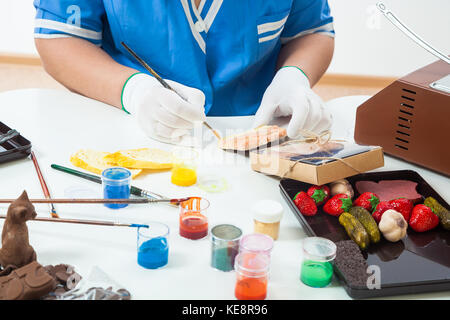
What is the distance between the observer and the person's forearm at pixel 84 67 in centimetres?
164

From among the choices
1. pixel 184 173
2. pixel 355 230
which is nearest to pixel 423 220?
pixel 355 230

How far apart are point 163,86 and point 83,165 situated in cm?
35

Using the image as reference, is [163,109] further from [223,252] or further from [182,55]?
[223,252]

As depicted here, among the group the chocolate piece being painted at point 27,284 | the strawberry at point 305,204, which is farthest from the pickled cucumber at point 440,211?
the chocolate piece being painted at point 27,284

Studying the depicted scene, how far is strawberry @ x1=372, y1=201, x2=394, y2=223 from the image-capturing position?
3.60ft

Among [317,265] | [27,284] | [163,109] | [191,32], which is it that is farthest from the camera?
[191,32]

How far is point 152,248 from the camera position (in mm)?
955

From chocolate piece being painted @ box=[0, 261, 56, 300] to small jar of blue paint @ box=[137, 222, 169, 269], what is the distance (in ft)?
0.54

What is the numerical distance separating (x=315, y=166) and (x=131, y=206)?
1.37ft

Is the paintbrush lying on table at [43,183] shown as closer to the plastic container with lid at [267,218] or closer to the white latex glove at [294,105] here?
the plastic container with lid at [267,218]

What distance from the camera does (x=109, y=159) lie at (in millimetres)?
1330

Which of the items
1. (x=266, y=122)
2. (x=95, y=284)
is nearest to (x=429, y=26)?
(x=266, y=122)

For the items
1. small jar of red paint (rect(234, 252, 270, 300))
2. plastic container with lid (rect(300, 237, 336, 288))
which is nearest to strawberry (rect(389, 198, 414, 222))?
plastic container with lid (rect(300, 237, 336, 288))

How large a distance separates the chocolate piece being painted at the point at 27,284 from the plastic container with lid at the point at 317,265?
17.1 inches
